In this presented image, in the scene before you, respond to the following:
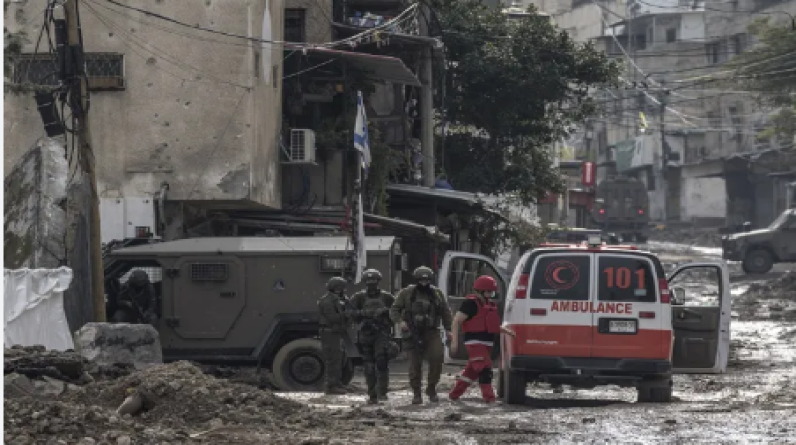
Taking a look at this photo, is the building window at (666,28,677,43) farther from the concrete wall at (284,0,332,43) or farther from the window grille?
the window grille

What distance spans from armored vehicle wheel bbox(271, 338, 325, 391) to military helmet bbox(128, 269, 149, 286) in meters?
2.09

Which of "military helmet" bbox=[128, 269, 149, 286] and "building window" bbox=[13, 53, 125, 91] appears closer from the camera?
"military helmet" bbox=[128, 269, 149, 286]

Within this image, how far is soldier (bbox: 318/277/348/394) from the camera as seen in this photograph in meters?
17.5

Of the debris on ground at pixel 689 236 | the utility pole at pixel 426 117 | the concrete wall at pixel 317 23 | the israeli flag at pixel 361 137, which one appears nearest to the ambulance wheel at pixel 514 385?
the israeli flag at pixel 361 137

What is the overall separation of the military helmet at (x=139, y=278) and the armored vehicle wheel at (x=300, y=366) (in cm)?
209

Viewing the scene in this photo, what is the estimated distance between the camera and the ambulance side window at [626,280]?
15.8 metres

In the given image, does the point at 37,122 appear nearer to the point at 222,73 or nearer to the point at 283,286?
the point at 222,73

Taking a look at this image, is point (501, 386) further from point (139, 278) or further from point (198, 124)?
point (198, 124)

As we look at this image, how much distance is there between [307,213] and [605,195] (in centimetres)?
4650

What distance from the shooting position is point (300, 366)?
64.7 feet

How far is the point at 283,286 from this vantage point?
66.1 feet

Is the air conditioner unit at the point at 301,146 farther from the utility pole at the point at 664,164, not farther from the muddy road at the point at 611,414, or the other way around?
the utility pole at the point at 664,164

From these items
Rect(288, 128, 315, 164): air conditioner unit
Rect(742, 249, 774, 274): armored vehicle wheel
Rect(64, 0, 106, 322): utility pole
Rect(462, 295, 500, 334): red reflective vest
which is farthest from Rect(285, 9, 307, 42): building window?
Rect(742, 249, 774, 274): armored vehicle wheel

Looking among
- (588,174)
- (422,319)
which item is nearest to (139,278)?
(422,319)
